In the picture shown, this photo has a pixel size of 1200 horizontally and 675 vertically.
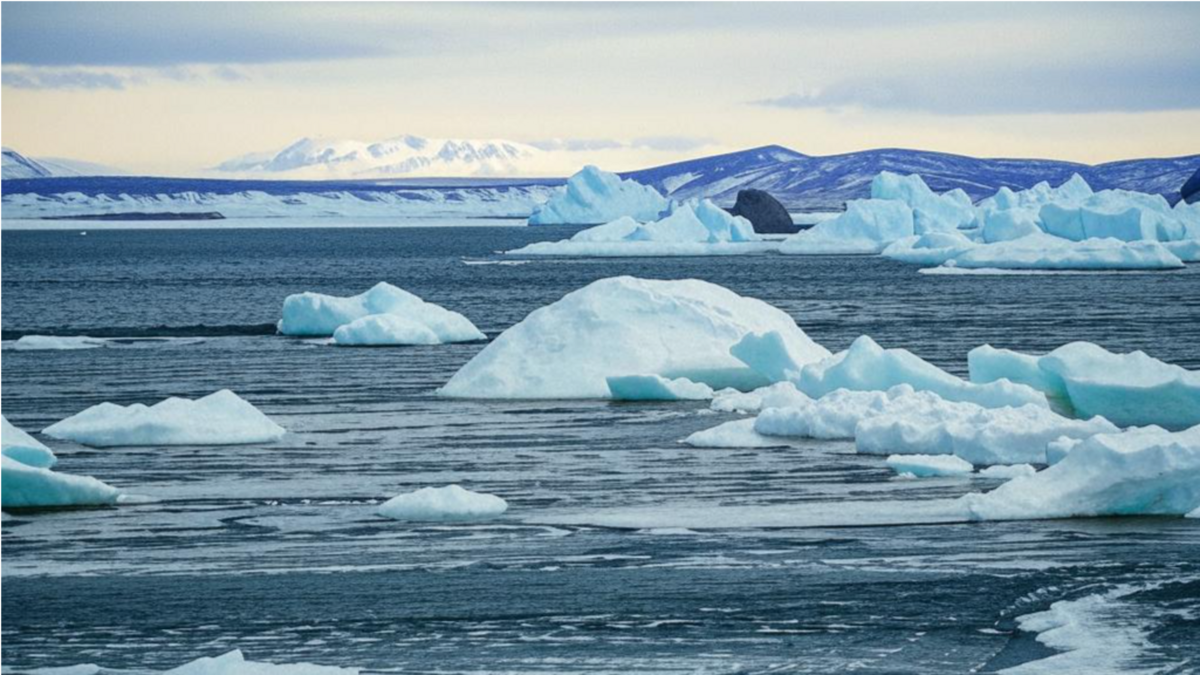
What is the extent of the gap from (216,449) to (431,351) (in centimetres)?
1265

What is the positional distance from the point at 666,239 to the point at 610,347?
65039 millimetres

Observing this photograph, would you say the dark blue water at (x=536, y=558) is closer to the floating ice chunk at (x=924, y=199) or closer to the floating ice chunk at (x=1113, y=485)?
the floating ice chunk at (x=1113, y=485)

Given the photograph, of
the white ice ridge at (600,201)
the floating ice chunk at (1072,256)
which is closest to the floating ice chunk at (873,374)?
the floating ice chunk at (1072,256)

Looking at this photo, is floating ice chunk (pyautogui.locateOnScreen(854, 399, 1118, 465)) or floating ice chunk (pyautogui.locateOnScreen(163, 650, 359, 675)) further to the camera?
floating ice chunk (pyautogui.locateOnScreen(854, 399, 1118, 465))

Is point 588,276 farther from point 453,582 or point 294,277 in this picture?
point 453,582

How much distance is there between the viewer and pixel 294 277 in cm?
7006

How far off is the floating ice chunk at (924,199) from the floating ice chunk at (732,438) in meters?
71.1

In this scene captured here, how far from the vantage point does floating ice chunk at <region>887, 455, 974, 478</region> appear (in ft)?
51.5

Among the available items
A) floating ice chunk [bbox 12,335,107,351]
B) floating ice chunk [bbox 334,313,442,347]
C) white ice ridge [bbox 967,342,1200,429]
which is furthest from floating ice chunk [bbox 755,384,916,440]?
floating ice chunk [bbox 12,335,107,351]

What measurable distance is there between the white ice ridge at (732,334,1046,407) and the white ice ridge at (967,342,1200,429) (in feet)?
1.42

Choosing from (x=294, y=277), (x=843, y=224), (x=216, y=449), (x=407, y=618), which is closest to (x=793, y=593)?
(x=407, y=618)

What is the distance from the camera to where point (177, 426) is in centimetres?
1844

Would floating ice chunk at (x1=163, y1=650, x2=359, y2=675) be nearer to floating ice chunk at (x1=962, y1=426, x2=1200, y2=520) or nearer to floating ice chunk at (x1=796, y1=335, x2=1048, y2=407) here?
floating ice chunk at (x1=962, y1=426, x2=1200, y2=520)

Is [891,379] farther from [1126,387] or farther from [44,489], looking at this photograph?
[44,489]
